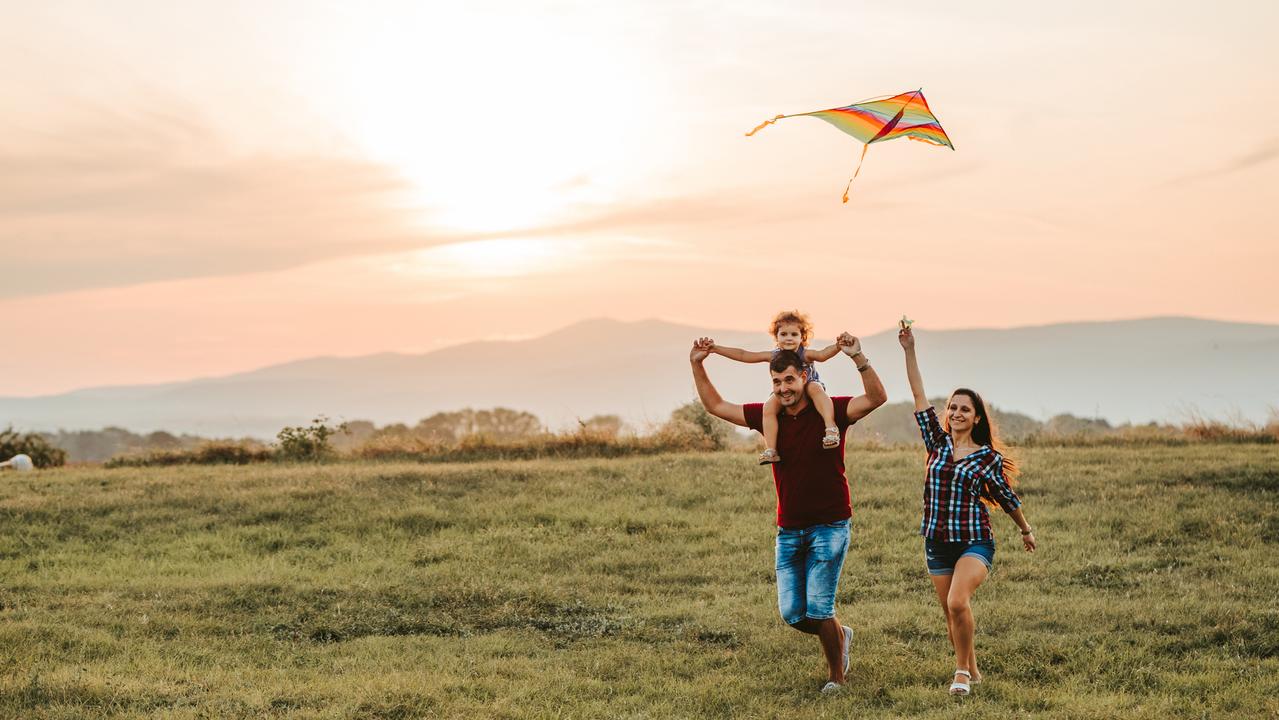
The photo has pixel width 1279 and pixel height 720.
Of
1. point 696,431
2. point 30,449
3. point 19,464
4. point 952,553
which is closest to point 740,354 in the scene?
point 952,553

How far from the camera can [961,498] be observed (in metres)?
8.21

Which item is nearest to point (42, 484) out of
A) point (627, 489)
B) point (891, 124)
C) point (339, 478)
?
point (339, 478)

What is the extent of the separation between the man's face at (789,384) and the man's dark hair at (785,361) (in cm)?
2

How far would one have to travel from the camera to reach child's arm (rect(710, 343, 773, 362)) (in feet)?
26.7

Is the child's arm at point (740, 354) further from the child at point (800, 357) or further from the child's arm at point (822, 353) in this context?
the child's arm at point (822, 353)

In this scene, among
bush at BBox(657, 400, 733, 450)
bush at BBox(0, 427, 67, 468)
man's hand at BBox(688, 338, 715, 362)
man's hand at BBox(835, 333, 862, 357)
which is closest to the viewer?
man's hand at BBox(835, 333, 862, 357)

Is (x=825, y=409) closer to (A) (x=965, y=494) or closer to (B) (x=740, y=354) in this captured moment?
(B) (x=740, y=354)

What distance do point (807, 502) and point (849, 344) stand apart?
118 centimetres

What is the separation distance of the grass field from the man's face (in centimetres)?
217

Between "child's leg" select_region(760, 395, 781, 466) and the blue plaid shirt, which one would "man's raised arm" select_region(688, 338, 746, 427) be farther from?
the blue plaid shirt

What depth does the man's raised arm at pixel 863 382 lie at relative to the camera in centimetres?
764

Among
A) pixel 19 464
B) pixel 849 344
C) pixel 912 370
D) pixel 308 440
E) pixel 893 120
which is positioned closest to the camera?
pixel 849 344

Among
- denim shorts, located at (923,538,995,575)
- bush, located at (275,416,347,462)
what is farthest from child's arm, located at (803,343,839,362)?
bush, located at (275,416,347,462)

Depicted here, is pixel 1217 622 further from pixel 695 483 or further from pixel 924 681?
pixel 695 483
